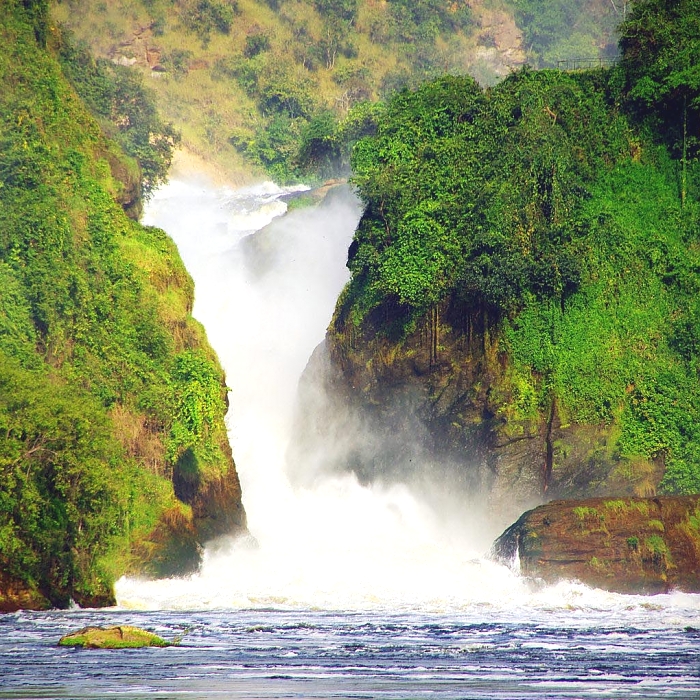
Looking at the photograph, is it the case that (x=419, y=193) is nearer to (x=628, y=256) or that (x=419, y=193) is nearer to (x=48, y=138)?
(x=628, y=256)

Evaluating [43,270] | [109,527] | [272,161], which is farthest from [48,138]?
[272,161]

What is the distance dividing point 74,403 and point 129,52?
87.4m

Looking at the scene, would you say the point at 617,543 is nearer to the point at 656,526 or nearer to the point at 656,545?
the point at 656,545

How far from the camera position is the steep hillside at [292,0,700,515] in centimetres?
5209

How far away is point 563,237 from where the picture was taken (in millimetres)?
54406

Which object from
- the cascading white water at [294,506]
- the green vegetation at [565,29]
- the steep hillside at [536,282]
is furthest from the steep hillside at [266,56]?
the steep hillside at [536,282]

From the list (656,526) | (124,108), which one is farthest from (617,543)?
(124,108)

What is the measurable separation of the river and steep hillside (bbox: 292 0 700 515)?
130 inches

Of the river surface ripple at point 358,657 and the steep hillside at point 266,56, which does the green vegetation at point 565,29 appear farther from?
the river surface ripple at point 358,657

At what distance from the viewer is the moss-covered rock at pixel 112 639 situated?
33.4 m

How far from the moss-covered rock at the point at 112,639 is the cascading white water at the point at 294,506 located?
704 centimetres

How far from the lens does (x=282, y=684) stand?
2920 cm

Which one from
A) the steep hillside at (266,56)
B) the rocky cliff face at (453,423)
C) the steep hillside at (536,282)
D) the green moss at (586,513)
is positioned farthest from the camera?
the steep hillside at (266,56)

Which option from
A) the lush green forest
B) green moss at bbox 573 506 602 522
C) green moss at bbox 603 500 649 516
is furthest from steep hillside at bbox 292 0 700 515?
green moss at bbox 573 506 602 522
